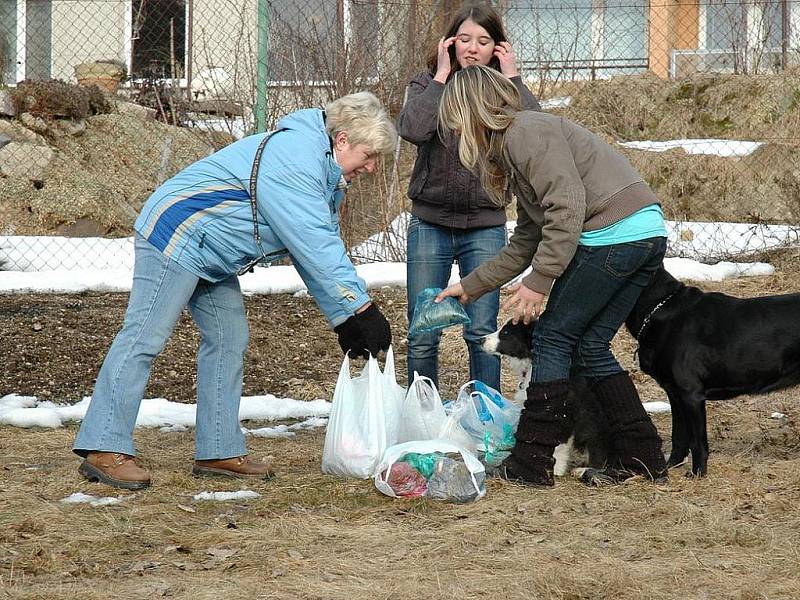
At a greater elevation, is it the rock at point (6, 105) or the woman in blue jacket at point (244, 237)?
the rock at point (6, 105)

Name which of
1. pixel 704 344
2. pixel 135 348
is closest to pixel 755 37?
pixel 704 344

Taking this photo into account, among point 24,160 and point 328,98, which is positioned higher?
point 328,98

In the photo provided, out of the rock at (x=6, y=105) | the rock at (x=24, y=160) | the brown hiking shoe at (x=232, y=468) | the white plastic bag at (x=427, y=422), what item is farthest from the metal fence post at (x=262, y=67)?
the white plastic bag at (x=427, y=422)

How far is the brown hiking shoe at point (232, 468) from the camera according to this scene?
4316 millimetres

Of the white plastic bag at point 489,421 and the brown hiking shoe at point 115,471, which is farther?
the white plastic bag at point 489,421

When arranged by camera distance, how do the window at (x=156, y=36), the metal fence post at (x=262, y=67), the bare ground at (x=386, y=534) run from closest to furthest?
the bare ground at (x=386, y=534)
the metal fence post at (x=262, y=67)
the window at (x=156, y=36)

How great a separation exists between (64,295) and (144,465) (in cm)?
397

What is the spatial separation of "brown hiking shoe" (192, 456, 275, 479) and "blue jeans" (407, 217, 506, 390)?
0.87m

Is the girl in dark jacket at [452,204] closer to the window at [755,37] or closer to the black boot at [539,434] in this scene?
the black boot at [539,434]

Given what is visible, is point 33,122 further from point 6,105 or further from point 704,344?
point 704,344

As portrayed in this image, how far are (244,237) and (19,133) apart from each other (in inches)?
340

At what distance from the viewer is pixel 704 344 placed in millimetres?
4066

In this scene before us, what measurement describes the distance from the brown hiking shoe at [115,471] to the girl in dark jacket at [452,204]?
137 cm

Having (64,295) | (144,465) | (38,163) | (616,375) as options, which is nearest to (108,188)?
(38,163)
